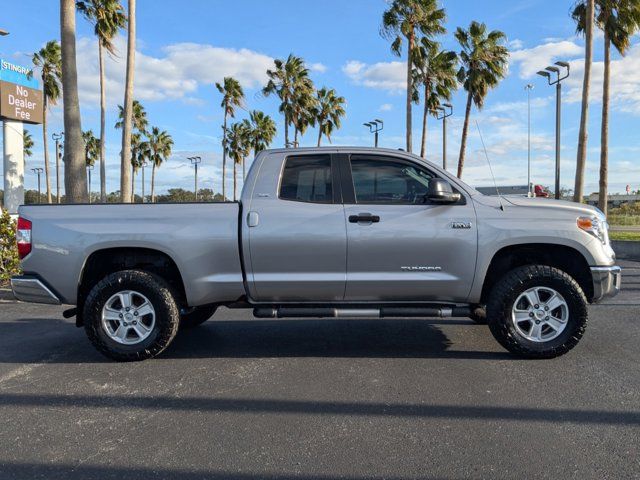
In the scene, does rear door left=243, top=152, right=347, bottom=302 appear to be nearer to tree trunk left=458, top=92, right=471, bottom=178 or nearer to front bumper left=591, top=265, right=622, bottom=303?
front bumper left=591, top=265, right=622, bottom=303

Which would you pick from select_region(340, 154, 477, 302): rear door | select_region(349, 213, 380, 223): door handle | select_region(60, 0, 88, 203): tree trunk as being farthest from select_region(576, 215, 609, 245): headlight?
select_region(60, 0, 88, 203): tree trunk

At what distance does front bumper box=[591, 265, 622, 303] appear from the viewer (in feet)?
16.1

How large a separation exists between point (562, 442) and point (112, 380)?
11.7 ft

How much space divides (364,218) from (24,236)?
3.23 m

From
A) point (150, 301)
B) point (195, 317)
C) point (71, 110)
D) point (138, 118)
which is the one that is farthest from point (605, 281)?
point (138, 118)

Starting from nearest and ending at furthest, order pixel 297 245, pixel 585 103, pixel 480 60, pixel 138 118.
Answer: pixel 297 245, pixel 585 103, pixel 480 60, pixel 138 118

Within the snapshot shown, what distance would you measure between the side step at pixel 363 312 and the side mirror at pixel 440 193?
103 centimetres

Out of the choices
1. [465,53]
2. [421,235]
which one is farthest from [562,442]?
[465,53]

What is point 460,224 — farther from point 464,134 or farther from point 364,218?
point 464,134

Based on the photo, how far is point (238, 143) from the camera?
57.6 meters

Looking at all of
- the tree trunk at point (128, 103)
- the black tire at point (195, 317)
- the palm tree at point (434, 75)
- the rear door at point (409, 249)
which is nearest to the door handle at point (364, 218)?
the rear door at point (409, 249)

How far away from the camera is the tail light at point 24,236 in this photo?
496cm

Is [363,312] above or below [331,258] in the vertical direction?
below

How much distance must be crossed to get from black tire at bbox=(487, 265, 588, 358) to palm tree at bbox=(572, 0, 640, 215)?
54.7 ft
